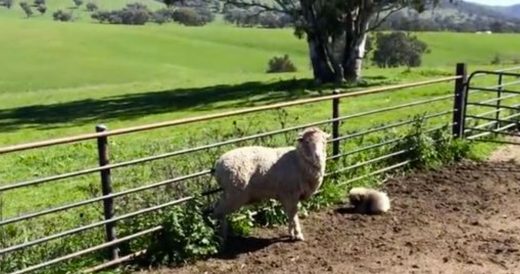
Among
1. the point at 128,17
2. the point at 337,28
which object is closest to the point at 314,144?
the point at 337,28

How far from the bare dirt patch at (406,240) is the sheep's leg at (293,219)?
0.10m

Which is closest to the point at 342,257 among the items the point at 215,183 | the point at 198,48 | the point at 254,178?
the point at 254,178

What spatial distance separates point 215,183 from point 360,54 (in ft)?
68.9

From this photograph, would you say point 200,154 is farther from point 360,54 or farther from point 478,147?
point 360,54

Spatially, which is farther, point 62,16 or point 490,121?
point 62,16

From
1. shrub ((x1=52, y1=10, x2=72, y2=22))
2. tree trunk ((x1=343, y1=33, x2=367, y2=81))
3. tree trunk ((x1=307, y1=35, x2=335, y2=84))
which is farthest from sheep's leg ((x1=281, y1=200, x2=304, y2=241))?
shrub ((x1=52, y1=10, x2=72, y2=22))

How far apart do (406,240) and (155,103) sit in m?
18.1

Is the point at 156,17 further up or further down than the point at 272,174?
further down

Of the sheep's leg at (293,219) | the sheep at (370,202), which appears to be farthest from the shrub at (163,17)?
the sheep's leg at (293,219)

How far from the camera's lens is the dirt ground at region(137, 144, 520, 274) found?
6.51 metres

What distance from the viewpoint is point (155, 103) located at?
2464cm

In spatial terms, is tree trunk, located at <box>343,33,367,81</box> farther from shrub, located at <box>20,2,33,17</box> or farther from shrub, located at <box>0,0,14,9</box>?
shrub, located at <box>0,0,14,9</box>

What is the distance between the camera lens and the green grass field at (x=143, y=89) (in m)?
11.6

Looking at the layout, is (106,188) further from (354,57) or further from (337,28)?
(354,57)
